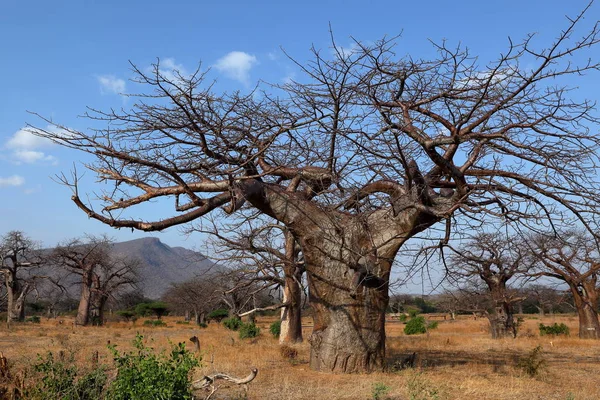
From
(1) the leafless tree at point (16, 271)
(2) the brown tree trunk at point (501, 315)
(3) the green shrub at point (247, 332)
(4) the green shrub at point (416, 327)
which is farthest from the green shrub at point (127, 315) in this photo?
(2) the brown tree trunk at point (501, 315)

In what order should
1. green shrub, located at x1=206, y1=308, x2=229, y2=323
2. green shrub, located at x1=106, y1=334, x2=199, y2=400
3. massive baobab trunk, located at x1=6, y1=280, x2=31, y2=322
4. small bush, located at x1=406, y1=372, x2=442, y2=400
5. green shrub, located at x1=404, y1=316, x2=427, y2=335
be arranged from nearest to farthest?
green shrub, located at x1=106, y1=334, x2=199, y2=400
small bush, located at x1=406, y1=372, x2=442, y2=400
green shrub, located at x1=404, y1=316, x2=427, y2=335
massive baobab trunk, located at x1=6, y1=280, x2=31, y2=322
green shrub, located at x1=206, y1=308, x2=229, y2=323

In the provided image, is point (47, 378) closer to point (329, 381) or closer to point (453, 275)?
point (329, 381)

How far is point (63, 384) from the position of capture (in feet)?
17.1

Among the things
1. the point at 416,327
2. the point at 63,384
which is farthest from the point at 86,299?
the point at 63,384

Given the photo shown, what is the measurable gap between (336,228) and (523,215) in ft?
9.05

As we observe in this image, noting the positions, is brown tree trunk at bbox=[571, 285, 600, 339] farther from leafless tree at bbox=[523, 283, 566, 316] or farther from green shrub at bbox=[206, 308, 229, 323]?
green shrub at bbox=[206, 308, 229, 323]

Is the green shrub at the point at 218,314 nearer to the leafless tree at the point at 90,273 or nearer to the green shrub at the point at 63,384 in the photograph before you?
the leafless tree at the point at 90,273

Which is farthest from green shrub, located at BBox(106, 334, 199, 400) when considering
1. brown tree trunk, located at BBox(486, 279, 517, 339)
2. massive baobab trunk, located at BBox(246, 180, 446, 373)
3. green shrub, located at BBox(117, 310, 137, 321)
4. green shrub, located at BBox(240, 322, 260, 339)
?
green shrub, located at BBox(117, 310, 137, 321)

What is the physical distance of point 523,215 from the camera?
6934 mm

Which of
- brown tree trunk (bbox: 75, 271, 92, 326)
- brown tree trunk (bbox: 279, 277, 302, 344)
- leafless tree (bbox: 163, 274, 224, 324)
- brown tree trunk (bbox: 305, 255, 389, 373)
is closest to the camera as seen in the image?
brown tree trunk (bbox: 305, 255, 389, 373)

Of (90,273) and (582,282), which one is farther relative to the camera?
(90,273)

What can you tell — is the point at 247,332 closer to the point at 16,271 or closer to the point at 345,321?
the point at 345,321

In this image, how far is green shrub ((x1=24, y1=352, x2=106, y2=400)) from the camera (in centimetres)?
508

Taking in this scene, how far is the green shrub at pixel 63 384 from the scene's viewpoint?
5.08 metres
